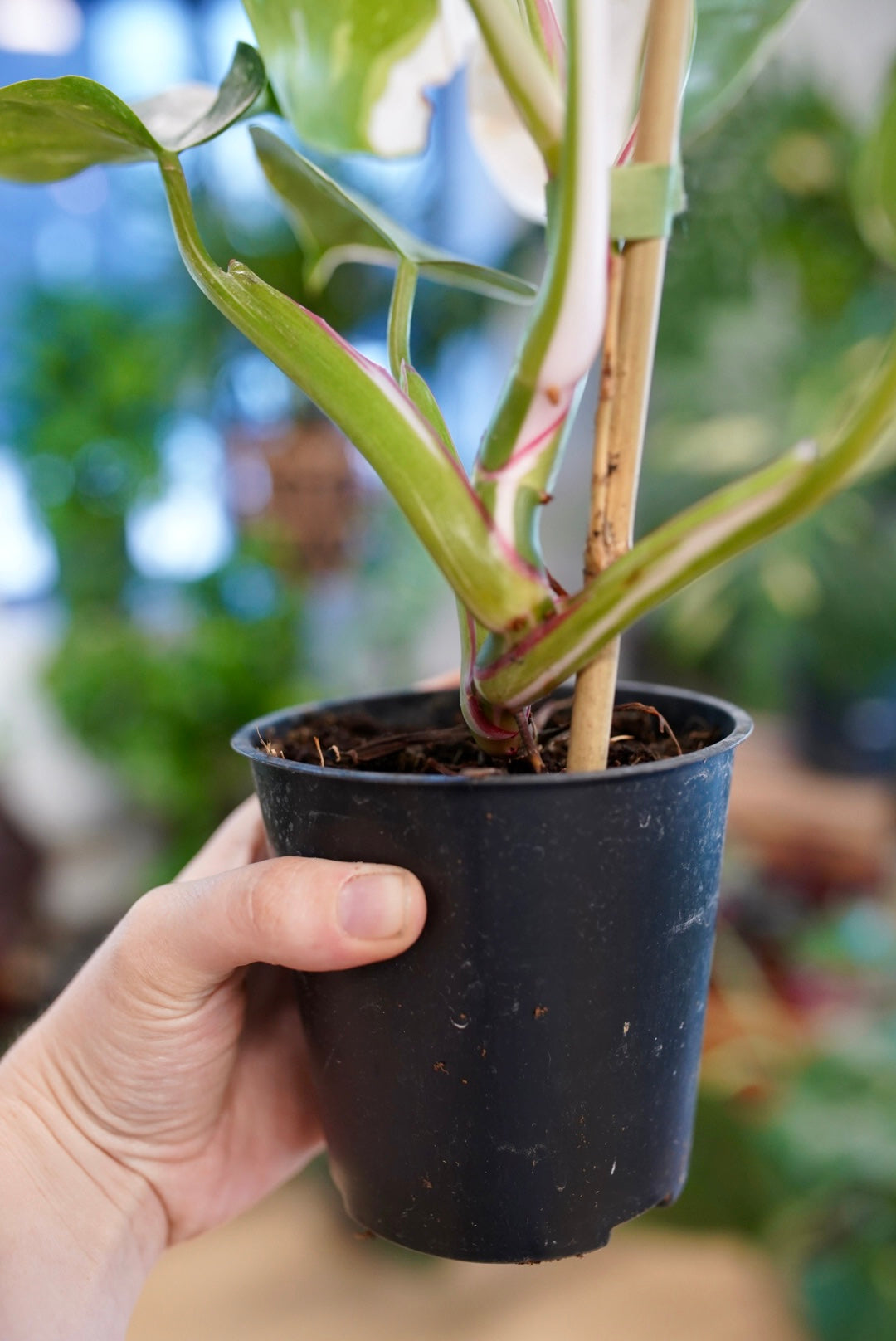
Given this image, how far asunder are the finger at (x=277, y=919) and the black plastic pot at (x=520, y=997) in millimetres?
11

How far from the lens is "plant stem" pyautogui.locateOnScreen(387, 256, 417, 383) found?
0.38m

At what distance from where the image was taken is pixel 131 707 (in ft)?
5.30

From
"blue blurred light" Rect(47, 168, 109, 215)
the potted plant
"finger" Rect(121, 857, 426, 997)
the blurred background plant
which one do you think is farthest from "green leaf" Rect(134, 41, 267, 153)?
"blue blurred light" Rect(47, 168, 109, 215)

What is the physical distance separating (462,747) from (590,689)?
98 millimetres

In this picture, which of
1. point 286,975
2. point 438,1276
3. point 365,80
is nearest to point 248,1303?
point 438,1276

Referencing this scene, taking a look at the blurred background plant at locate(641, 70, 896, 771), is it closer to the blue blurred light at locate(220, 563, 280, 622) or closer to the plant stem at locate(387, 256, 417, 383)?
the blue blurred light at locate(220, 563, 280, 622)

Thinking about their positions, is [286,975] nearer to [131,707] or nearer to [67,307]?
[131,707]

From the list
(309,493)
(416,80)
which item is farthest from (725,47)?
(309,493)

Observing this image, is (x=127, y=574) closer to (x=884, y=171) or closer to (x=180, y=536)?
(x=180, y=536)

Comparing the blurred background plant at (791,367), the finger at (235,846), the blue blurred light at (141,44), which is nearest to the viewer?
the finger at (235,846)

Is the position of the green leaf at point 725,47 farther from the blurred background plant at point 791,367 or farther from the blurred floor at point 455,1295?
the blurred floor at point 455,1295

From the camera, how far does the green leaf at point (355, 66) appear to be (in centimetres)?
41

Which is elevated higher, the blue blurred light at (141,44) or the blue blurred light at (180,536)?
the blue blurred light at (141,44)

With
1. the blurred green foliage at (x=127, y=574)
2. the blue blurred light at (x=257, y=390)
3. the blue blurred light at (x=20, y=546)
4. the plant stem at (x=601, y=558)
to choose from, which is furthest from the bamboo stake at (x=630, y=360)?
the blue blurred light at (x=20, y=546)
